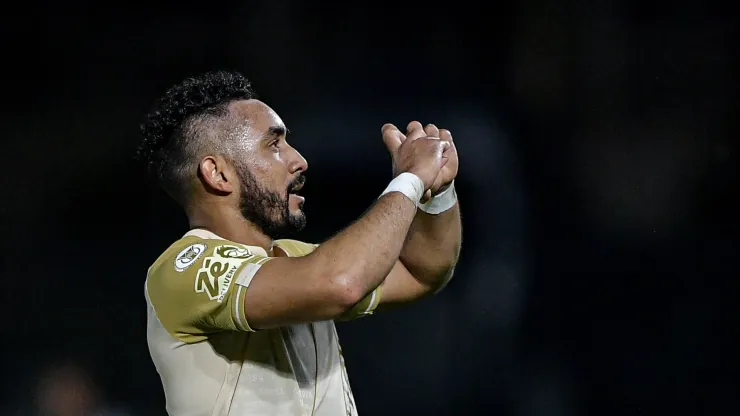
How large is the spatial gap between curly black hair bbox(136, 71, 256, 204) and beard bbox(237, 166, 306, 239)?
0.34ft

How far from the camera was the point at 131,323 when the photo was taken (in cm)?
266

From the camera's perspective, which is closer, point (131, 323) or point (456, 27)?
point (131, 323)

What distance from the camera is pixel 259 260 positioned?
1366 millimetres

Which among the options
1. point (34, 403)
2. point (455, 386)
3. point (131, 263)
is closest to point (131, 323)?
point (131, 263)

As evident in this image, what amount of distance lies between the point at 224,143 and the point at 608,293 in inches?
59.4

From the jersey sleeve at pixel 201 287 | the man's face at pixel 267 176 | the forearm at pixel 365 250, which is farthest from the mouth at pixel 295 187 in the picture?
the forearm at pixel 365 250

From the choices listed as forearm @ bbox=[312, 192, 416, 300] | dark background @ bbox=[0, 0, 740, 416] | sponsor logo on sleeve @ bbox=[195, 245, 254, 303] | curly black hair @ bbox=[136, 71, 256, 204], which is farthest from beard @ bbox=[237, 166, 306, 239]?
dark background @ bbox=[0, 0, 740, 416]

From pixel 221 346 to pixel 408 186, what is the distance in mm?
410

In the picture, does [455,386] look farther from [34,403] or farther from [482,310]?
[34,403]

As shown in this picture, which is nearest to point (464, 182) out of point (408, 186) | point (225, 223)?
point (225, 223)

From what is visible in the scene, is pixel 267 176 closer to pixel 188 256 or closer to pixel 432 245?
pixel 188 256

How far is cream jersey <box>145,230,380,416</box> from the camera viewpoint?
1.35 m

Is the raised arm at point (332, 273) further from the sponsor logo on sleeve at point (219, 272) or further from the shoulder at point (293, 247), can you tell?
the shoulder at point (293, 247)

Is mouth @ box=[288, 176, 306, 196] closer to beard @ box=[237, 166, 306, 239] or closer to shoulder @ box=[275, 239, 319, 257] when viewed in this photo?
beard @ box=[237, 166, 306, 239]
